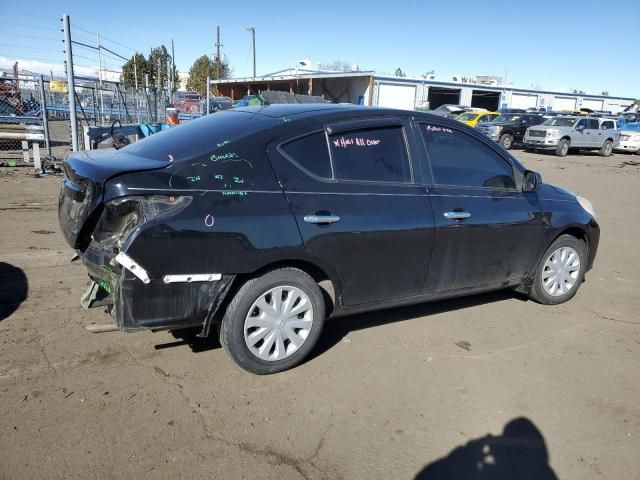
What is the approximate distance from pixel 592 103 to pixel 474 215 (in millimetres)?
58572

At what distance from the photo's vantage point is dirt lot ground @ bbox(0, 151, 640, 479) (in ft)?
8.94

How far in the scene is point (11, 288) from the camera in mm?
4637

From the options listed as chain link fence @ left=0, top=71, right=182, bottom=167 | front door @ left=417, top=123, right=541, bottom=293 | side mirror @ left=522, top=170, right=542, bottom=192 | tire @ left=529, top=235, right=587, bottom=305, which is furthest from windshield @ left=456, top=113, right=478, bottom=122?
front door @ left=417, top=123, right=541, bottom=293

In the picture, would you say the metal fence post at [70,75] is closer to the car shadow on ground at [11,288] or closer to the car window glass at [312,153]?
the car shadow on ground at [11,288]

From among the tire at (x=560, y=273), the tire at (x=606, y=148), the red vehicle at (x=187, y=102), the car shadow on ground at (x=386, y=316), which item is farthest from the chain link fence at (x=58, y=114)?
the tire at (x=606, y=148)

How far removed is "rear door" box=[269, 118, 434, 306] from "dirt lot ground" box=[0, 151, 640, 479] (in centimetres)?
62

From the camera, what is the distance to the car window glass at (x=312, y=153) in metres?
3.47

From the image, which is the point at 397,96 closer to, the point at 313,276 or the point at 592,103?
the point at 592,103

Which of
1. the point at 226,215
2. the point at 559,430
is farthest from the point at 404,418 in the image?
the point at 226,215

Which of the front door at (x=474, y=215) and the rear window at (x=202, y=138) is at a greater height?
the rear window at (x=202, y=138)

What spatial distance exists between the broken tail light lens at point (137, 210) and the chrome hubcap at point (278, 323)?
0.79m

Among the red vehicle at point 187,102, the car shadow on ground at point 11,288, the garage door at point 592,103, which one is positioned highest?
the garage door at point 592,103

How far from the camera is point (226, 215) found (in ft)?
10.3

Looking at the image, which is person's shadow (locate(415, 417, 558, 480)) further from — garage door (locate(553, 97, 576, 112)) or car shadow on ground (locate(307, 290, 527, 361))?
garage door (locate(553, 97, 576, 112))
